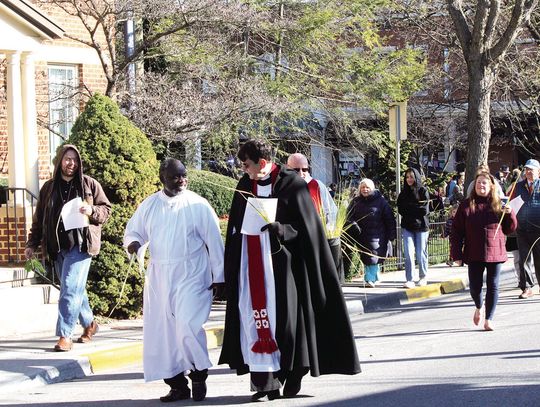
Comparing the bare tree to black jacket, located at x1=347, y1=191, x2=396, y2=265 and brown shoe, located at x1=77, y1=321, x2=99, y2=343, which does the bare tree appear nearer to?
black jacket, located at x1=347, y1=191, x2=396, y2=265

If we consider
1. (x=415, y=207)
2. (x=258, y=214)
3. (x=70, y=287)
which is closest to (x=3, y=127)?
(x=415, y=207)

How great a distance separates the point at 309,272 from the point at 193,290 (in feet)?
3.08

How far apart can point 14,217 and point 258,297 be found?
6563mm

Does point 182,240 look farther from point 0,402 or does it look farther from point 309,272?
point 0,402

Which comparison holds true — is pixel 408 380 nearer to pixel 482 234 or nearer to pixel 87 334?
pixel 482 234

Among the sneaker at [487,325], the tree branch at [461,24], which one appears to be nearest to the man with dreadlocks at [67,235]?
the sneaker at [487,325]

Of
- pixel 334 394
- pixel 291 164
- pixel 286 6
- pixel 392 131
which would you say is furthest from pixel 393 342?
pixel 286 6

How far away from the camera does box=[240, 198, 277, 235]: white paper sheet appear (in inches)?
320

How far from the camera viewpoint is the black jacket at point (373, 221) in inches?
612

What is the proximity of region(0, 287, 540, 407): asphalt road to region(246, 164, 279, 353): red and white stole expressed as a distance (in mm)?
490

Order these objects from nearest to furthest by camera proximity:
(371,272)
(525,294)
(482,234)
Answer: (482,234)
(525,294)
(371,272)

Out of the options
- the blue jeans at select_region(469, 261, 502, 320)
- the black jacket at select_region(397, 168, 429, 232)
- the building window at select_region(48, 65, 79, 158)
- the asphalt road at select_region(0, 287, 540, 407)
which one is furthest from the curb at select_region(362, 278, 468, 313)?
the building window at select_region(48, 65, 79, 158)

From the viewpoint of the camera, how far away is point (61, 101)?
18328 millimetres

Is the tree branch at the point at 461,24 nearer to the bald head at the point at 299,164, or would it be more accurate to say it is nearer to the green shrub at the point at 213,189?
the green shrub at the point at 213,189
